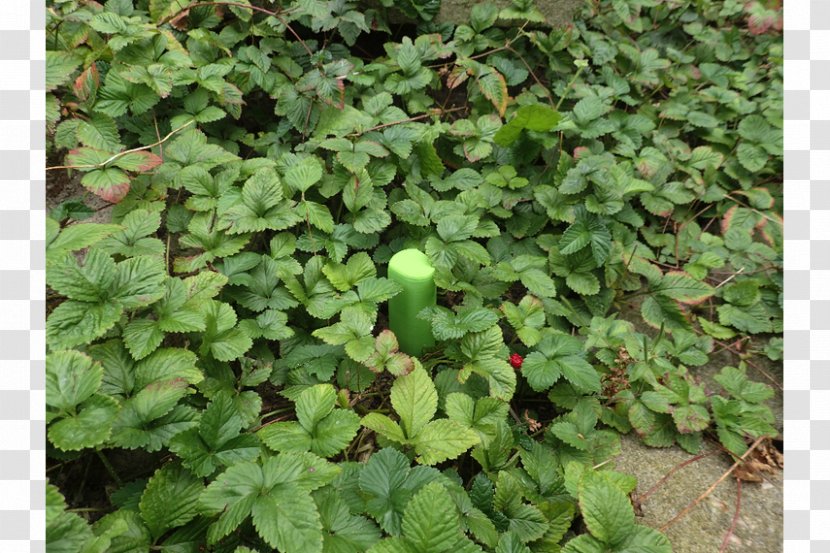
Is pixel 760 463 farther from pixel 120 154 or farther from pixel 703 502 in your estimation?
pixel 120 154

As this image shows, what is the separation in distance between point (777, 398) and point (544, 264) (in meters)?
1.03

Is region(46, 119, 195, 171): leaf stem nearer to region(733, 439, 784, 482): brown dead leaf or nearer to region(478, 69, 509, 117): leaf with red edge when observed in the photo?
region(478, 69, 509, 117): leaf with red edge

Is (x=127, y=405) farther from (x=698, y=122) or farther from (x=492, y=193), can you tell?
(x=698, y=122)

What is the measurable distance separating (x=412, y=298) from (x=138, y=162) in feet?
3.25

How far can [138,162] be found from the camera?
183cm

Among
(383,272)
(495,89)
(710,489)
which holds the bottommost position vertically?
(710,489)

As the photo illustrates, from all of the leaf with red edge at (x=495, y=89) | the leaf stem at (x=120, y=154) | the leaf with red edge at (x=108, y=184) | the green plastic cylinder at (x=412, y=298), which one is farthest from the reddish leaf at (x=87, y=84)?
the leaf with red edge at (x=495, y=89)

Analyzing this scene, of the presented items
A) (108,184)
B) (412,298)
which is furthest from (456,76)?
(108,184)

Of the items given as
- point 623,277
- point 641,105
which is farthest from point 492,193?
point 641,105

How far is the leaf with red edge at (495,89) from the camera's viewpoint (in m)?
2.53

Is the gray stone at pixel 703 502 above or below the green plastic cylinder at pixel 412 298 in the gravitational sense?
below

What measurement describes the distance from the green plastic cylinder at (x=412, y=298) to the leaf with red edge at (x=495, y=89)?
99 cm

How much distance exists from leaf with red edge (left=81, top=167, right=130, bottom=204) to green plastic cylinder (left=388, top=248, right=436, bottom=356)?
2.85 ft

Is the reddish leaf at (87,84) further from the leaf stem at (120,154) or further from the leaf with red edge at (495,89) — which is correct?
the leaf with red edge at (495,89)
